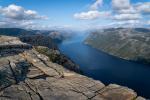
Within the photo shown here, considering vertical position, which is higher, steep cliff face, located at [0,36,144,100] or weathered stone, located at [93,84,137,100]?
steep cliff face, located at [0,36,144,100]

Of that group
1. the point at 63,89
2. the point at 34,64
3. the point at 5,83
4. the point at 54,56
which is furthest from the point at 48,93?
the point at 54,56

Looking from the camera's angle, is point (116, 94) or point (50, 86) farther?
point (50, 86)

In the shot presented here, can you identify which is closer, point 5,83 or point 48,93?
point 48,93

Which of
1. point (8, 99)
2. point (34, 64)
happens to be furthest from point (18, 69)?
point (8, 99)

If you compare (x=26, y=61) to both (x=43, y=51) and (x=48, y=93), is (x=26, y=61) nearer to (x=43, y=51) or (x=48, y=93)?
(x=43, y=51)

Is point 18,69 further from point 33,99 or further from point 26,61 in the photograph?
point 33,99

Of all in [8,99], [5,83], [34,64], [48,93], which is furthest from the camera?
[34,64]

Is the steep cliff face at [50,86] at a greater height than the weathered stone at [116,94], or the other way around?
the steep cliff face at [50,86]

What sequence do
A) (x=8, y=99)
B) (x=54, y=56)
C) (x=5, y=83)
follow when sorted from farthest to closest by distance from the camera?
(x=54, y=56) < (x=5, y=83) < (x=8, y=99)

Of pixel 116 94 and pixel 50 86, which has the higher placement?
pixel 50 86
